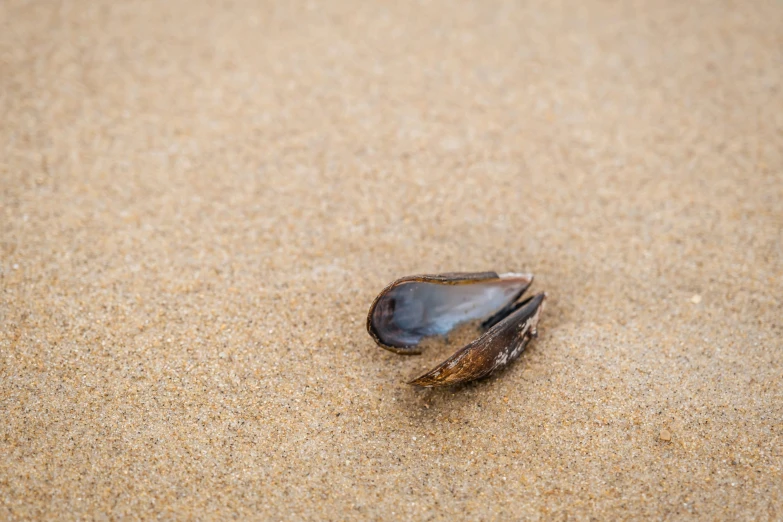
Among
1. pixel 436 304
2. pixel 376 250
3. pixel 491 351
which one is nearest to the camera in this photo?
pixel 491 351

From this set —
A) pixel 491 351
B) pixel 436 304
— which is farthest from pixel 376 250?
pixel 491 351

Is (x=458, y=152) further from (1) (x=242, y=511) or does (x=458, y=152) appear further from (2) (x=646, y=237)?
(1) (x=242, y=511)

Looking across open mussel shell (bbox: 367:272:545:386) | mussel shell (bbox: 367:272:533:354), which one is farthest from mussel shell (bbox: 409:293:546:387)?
mussel shell (bbox: 367:272:533:354)

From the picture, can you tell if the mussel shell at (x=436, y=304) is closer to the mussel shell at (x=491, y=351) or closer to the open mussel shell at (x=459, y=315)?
the open mussel shell at (x=459, y=315)

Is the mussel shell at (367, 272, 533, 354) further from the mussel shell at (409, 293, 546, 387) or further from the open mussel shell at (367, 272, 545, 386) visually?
the mussel shell at (409, 293, 546, 387)

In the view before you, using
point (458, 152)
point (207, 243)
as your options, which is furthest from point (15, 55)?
A: point (458, 152)

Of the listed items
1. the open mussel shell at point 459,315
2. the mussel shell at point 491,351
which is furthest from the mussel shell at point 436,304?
the mussel shell at point 491,351

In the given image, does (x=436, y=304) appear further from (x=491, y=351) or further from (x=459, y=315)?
(x=491, y=351)
